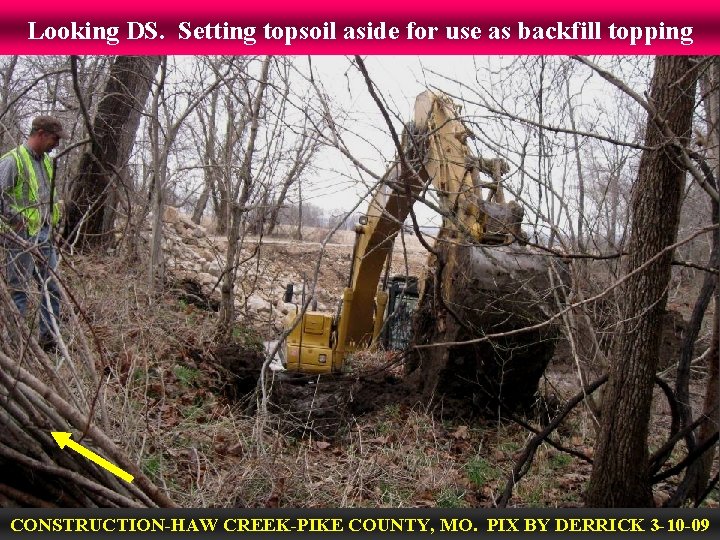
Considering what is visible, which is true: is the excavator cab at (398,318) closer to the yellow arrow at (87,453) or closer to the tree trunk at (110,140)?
the tree trunk at (110,140)

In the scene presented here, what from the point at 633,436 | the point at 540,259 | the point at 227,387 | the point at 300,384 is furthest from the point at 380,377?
the point at 633,436

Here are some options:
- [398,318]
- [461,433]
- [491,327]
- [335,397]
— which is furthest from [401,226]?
[398,318]

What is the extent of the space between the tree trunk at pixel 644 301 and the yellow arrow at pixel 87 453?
8.21ft

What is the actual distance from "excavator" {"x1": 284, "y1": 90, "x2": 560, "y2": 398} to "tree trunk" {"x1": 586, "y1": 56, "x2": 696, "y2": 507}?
799 mm

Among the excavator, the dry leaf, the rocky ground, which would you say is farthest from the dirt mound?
the rocky ground

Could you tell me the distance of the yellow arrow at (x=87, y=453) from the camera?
293cm

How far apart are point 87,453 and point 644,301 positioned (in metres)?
2.82

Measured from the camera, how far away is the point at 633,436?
369 cm

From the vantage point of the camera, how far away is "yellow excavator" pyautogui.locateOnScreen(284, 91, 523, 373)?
556 centimetres

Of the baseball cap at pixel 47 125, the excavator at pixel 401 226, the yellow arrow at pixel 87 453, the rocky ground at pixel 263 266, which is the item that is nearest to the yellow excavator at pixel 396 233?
the excavator at pixel 401 226

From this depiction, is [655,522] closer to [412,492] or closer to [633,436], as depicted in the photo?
[633,436]

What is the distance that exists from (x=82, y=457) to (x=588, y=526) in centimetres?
225

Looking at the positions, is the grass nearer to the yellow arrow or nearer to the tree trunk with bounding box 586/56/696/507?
the yellow arrow

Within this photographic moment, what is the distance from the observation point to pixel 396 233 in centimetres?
544
